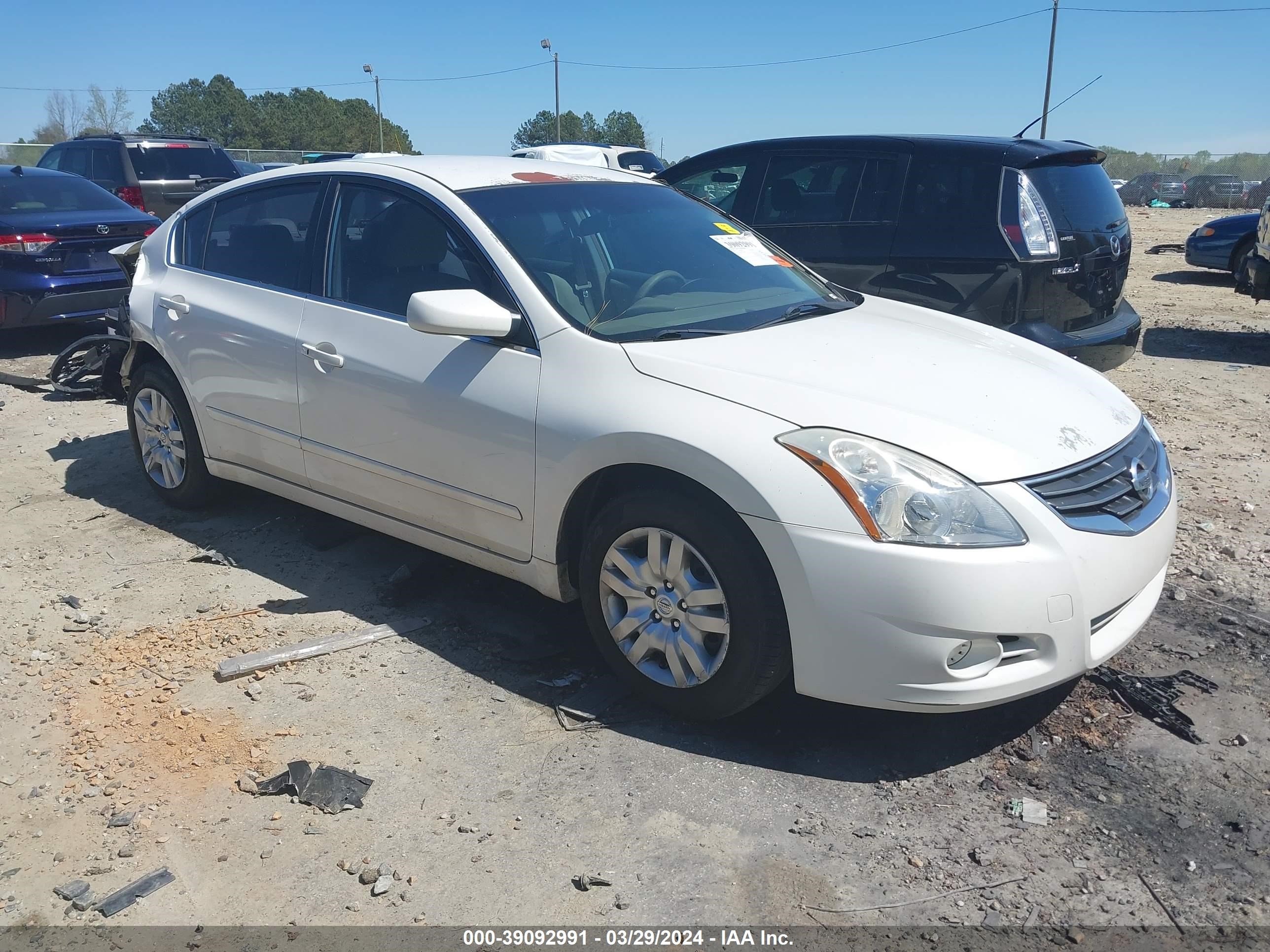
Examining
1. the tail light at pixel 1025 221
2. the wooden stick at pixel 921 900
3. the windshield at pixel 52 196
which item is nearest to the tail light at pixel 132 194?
the windshield at pixel 52 196

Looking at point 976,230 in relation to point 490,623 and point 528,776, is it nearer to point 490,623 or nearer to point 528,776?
point 490,623

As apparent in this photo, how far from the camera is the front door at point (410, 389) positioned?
11.8 feet

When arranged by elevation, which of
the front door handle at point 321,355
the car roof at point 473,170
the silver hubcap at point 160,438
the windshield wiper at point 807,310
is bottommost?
the silver hubcap at point 160,438

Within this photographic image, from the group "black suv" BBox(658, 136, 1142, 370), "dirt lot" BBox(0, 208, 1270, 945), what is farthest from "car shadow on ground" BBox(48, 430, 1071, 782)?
"black suv" BBox(658, 136, 1142, 370)

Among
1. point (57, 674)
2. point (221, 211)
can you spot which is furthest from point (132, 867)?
point (221, 211)

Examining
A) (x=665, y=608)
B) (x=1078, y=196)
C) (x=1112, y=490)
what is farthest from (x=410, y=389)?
(x=1078, y=196)

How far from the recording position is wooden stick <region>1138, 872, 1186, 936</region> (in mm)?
2475

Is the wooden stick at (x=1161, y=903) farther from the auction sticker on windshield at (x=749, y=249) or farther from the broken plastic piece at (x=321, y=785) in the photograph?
the auction sticker on windshield at (x=749, y=249)

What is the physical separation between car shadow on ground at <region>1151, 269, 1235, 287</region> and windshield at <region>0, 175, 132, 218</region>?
1290cm

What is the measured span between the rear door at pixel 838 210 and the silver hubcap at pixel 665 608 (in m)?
3.24

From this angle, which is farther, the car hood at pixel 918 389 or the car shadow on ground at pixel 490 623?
the car shadow on ground at pixel 490 623

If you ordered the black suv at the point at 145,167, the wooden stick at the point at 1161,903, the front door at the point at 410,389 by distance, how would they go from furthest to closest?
the black suv at the point at 145,167 < the front door at the point at 410,389 < the wooden stick at the point at 1161,903

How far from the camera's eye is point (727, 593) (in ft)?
10.1

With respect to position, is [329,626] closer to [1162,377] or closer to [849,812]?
[849,812]
